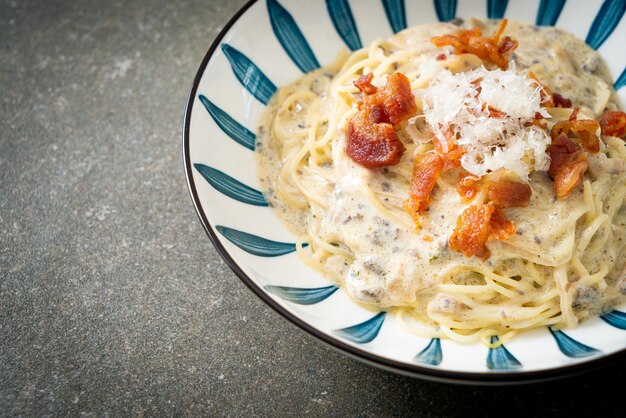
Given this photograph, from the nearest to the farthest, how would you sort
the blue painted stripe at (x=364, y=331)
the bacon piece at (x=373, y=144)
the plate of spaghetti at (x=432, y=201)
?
the blue painted stripe at (x=364, y=331) → the plate of spaghetti at (x=432, y=201) → the bacon piece at (x=373, y=144)

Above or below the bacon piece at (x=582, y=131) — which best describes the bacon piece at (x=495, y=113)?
above

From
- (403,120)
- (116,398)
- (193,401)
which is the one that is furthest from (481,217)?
(116,398)

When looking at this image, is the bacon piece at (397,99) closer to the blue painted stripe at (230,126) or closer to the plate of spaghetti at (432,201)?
the plate of spaghetti at (432,201)

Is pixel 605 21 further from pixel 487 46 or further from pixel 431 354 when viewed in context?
pixel 431 354

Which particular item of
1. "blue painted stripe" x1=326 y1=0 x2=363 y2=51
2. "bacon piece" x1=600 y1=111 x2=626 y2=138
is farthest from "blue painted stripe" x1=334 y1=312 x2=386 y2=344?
"blue painted stripe" x1=326 y1=0 x2=363 y2=51

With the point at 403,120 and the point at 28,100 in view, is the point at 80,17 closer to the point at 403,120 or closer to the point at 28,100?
the point at 28,100

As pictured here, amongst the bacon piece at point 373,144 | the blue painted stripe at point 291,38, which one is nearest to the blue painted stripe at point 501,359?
the bacon piece at point 373,144
